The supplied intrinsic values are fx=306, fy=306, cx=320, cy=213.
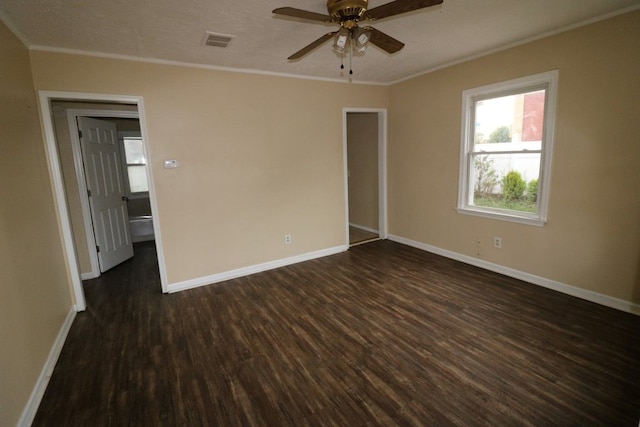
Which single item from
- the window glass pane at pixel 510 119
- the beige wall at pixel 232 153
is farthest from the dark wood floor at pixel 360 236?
the window glass pane at pixel 510 119

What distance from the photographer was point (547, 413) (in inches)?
71.2

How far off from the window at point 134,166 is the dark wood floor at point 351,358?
10.9ft

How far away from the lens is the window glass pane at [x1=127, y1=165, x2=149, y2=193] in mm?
6405

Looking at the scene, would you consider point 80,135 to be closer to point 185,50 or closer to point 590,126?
point 185,50

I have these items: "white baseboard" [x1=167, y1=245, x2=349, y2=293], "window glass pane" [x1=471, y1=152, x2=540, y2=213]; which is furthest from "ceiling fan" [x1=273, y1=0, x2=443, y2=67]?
"white baseboard" [x1=167, y1=245, x2=349, y2=293]

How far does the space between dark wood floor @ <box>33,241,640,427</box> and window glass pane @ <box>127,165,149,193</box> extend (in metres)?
3.36

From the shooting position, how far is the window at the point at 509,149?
3.26 m

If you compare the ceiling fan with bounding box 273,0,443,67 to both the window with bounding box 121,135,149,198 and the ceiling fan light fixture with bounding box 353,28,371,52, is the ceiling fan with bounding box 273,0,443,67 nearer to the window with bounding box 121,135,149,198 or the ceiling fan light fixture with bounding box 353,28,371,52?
the ceiling fan light fixture with bounding box 353,28,371,52

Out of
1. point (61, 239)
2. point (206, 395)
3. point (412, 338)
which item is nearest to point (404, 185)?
point (412, 338)

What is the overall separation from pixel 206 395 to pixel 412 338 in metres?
1.65

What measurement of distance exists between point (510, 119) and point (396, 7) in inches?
96.5

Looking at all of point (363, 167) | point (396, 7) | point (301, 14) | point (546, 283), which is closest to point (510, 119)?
point (546, 283)

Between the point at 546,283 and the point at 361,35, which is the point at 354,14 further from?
the point at 546,283

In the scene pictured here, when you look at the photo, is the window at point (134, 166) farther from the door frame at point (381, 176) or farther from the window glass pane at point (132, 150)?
the door frame at point (381, 176)
